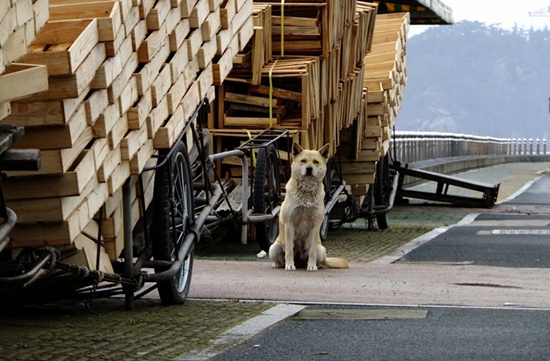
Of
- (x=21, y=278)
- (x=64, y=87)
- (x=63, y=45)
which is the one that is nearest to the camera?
(x=21, y=278)

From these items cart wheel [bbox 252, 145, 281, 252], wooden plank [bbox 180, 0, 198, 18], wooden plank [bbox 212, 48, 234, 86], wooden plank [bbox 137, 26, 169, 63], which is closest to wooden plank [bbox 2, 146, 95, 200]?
wooden plank [bbox 137, 26, 169, 63]

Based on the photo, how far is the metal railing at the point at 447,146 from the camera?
4031cm

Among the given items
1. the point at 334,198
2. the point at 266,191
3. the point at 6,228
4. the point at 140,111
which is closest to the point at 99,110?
the point at 140,111

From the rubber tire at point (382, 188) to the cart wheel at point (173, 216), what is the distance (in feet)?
38.7

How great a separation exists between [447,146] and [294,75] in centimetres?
3724

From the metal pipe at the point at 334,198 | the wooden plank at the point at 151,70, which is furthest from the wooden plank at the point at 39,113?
the metal pipe at the point at 334,198

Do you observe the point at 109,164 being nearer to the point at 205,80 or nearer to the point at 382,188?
the point at 205,80

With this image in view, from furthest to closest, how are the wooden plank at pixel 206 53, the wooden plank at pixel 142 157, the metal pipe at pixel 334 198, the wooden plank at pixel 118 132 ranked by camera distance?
the metal pipe at pixel 334 198 < the wooden plank at pixel 206 53 < the wooden plank at pixel 142 157 < the wooden plank at pixel 118 132

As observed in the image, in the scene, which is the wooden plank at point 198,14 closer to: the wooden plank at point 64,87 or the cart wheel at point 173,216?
the cart wheel at point 173,216

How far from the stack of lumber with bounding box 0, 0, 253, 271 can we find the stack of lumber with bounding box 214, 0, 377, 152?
739 centimetres

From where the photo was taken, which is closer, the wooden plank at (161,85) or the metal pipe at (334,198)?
the wooden plank at (161,85)

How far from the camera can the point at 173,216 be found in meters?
10.8

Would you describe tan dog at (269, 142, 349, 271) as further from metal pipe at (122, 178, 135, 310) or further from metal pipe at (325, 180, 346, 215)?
metal pipe at (122, 178, 135, 310)

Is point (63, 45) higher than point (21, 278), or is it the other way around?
point (63, 45)
